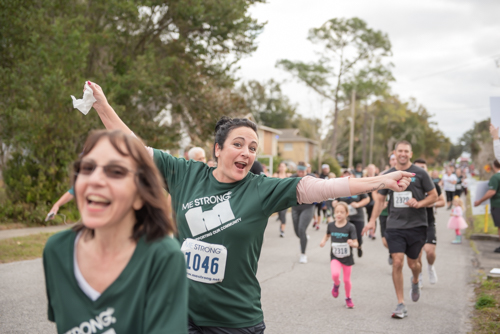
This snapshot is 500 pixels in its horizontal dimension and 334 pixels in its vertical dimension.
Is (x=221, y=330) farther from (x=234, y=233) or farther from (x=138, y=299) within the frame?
(x=138, y=299)

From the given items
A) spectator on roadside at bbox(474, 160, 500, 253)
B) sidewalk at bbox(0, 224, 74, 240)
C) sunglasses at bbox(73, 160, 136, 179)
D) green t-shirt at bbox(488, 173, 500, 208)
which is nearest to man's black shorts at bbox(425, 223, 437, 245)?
spectator on roadside at bbox(474, 160, 500, 253)

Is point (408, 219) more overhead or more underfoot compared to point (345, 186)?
more underfoot

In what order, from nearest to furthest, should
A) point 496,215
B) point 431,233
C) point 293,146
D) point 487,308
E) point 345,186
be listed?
point 345,186 < point 487,308 < point 431,233 < point 496,215 < point 293,146

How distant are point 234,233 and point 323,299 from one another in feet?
15.7

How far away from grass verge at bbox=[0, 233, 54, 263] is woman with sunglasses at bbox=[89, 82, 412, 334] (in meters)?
7.05

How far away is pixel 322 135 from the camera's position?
5356 cm

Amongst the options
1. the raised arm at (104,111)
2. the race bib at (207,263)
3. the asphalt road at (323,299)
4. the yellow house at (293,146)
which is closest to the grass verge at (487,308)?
the asphalt road at (323,299)

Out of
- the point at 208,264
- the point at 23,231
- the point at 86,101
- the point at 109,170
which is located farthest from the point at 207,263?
the point at 23,231

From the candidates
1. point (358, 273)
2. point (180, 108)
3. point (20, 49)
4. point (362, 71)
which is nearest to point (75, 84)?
point (20, 49)

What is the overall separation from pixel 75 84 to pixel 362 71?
36392mm

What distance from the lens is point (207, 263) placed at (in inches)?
112

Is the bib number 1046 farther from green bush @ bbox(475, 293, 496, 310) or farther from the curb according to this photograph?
the curb

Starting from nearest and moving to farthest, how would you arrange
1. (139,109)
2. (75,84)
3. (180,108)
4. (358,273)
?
(358,273) → (75,84) → (139,109) → (180,108)

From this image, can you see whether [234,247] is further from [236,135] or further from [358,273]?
[358,273]
